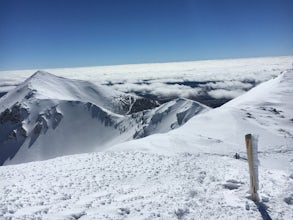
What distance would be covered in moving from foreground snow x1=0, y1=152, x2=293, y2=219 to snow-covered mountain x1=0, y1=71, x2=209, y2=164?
98356 millimetres

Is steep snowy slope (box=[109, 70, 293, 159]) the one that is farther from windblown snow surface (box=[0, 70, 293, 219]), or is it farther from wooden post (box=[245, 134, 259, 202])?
wooden post (box=[245, 134, 259, 202])

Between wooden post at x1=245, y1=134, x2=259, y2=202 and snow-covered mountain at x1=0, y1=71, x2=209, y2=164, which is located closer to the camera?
wooden post at x1=245, y1=134, x2=259, y2=202

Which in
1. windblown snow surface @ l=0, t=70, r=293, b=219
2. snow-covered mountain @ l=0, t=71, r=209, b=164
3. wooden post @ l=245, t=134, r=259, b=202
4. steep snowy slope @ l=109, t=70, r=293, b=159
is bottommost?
snow-covered mountain @ l=0, t=71, r=209, b=164

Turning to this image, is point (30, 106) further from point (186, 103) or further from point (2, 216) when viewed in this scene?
point (2, 216)

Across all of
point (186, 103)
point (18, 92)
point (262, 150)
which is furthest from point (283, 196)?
point (18, 92)

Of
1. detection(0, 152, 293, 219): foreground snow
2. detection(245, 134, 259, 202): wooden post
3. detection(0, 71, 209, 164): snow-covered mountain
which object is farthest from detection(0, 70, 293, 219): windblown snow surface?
detection(0, 71, 209, 164): snow-covered mountain

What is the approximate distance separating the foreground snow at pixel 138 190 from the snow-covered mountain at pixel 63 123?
98356 mm

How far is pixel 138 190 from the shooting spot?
50.1ft

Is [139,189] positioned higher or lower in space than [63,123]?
higher

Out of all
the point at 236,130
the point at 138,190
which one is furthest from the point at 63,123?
the point at 138,190

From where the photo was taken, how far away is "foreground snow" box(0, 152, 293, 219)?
12656mm

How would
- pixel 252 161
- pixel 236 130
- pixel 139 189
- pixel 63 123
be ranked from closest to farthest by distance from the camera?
pixel 252 161
pixel 139 189
pixel 236 130
pixel 63 123

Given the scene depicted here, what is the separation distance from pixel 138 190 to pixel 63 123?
12545 centimetres

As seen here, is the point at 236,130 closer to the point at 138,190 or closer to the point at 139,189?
the point at 139,189
